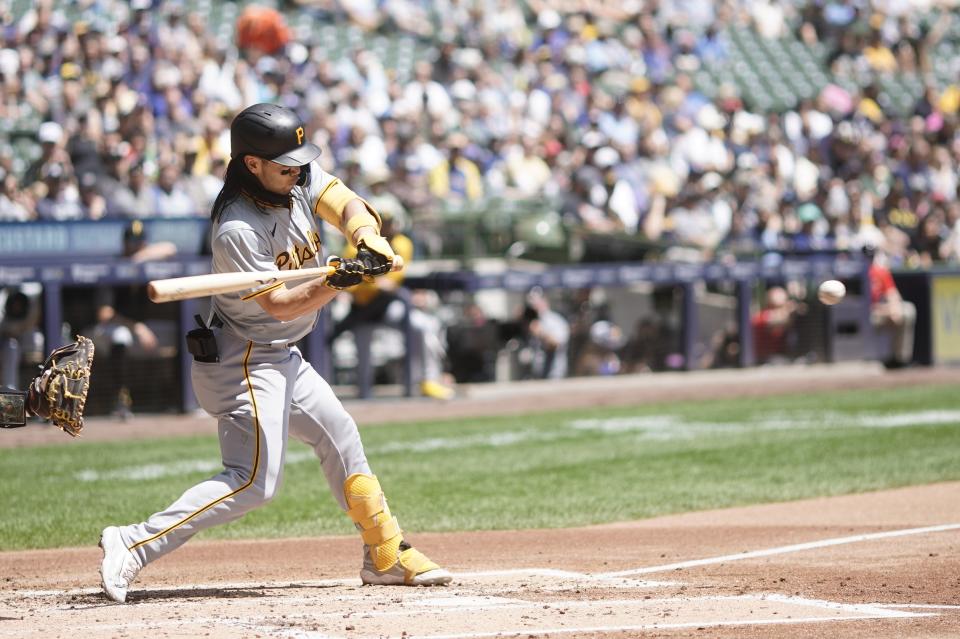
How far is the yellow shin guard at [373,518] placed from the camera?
5.54 meters

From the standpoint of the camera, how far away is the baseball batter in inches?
203

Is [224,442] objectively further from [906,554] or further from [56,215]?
[56,215]

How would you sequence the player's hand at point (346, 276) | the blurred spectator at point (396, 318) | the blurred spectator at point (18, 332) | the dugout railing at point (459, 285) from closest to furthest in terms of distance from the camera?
the player's hand at point (346, 276) → the blurred spectator at point (18, 332) → the dugout railing at point (459, 285) → the blurred spectator at point (396, 318)

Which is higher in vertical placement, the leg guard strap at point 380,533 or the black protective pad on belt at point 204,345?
the black protective pad on belt at point 204,345

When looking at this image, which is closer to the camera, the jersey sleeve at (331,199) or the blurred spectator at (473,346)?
the jersey sleeve at (331,199)

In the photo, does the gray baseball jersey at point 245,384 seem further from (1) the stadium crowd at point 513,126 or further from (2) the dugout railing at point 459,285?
(1) the stadium crowd at point 513,126

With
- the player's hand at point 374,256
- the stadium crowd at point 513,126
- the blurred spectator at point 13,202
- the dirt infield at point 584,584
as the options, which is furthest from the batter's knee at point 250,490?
the blurred spectator at point 13,202

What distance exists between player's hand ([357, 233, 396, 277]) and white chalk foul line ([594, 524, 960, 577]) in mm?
1633

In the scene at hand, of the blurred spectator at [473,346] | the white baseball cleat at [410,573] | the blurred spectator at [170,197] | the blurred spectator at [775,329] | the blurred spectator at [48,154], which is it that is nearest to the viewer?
the white baseball cleat at [410,573]

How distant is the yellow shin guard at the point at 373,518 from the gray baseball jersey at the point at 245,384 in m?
0.34

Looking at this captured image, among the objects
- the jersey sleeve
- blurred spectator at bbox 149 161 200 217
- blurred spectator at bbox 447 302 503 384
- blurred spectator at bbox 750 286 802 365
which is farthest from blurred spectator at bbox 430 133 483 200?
the jersey sleeve

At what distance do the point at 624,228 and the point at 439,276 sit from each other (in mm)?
3257

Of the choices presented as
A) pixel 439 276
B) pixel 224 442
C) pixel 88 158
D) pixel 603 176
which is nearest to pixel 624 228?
pixel 603 176

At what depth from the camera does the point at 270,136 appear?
513 centimetres
